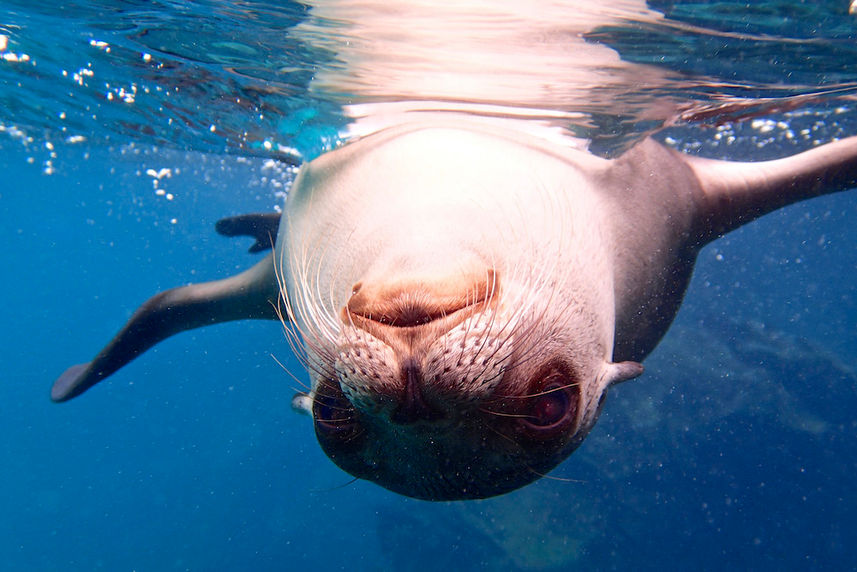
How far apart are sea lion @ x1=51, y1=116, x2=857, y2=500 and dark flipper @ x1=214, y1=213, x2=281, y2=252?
1.26 meters

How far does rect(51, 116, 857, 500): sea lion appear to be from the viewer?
1.47 metres

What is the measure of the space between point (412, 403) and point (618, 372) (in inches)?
41.1

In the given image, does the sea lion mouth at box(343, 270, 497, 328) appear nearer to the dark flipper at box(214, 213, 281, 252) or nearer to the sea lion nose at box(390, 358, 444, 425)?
the sea lion nose at box(390, 358, 444, 425)

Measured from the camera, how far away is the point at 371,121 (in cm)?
758

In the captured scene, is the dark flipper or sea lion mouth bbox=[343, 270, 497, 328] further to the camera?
the dark flipper

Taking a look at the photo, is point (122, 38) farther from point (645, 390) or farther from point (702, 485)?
point (702, 485)

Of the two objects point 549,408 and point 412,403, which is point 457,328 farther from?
point 549,408

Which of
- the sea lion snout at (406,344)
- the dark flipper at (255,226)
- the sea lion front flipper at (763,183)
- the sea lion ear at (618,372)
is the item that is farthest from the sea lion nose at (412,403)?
the dark flipper at (255,226)

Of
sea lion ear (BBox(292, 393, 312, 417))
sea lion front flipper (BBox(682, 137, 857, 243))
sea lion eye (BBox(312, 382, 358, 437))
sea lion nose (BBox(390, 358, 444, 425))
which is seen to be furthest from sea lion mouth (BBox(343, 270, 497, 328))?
sea lion front flipper (BBox(682, 137, 857, 243))

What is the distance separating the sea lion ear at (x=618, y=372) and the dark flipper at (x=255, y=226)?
3.45 m

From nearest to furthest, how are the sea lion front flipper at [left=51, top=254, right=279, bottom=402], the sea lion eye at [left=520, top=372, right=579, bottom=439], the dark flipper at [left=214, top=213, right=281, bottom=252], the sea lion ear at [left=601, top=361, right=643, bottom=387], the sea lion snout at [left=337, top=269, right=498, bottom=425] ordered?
the sea lion snout at [left=337, top=269, right=498, bottom=425] < the sea lion eye at [left=520, top=372, right=579, bottom=439] < the sea lion ear at [left=601, top=361, right=643, bottom=387] < the sea lion front flipper at [left=51, top=254, right=279, bottom=402] < the dark flipper at [left=214, top=213, right=281, bottom=252]

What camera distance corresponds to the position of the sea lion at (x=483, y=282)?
1.47m

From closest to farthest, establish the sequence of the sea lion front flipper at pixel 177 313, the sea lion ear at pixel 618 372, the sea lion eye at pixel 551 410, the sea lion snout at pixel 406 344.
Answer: the sea lion snout at pixel 406 344
the sea lion eye at pixel 551 410
the sea lion ear at pixel 618 372
the sea lion front flipper at pixel 177 313

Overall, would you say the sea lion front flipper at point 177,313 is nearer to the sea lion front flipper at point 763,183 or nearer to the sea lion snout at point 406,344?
the sea lion snout at point 406,344
